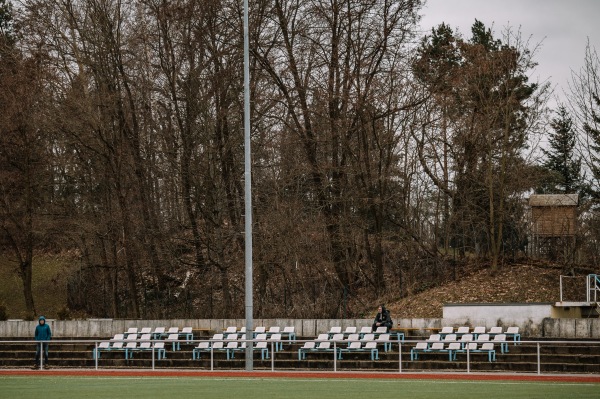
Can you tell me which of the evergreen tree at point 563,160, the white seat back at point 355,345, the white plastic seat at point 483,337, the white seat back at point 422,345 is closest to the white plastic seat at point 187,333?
the white seat back at point 355,345

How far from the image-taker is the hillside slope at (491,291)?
38656mm

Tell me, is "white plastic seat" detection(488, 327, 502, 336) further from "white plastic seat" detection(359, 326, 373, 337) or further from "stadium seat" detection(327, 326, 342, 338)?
"stadium seat" detection(327, 326, 342, 338)

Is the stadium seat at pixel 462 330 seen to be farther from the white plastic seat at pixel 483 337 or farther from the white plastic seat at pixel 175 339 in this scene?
the white plastic seat at pixel 175 339

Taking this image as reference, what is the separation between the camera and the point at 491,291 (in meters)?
39.6

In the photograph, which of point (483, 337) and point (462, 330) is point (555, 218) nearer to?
point (462, 330)

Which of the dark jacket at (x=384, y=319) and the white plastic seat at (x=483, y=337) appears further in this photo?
the dark jacket at (x=384, y=319)

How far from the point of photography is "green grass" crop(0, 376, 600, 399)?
19609 mm

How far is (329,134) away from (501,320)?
44.8 feet

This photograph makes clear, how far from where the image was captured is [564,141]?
70.1 metres

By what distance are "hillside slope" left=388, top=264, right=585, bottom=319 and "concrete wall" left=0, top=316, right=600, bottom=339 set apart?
3.69 metres

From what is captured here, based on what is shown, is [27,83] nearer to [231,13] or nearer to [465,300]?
[231,13]

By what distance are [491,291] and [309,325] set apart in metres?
8.38

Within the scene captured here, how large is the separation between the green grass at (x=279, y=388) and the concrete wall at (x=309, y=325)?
7965mm

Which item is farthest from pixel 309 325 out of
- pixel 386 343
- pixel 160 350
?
pixel 160 350
